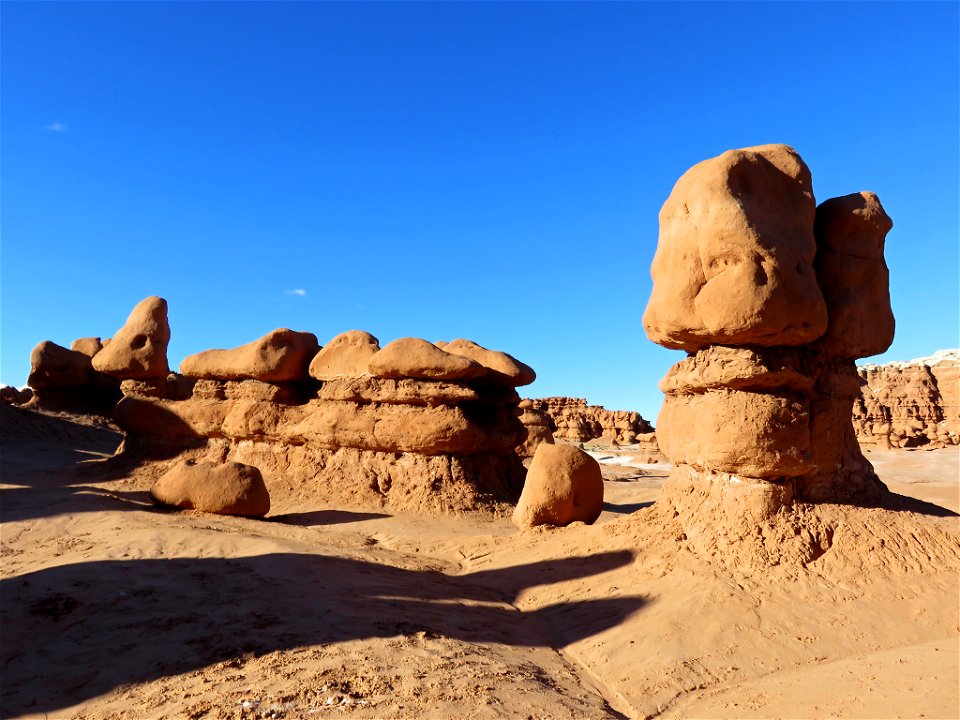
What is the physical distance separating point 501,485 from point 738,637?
8.21 m

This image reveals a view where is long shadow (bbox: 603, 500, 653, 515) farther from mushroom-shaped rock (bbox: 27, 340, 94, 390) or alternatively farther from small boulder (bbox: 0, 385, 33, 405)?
small boulder (bbox: 0, 385, 33, 405)

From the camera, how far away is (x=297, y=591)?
20.5 ft

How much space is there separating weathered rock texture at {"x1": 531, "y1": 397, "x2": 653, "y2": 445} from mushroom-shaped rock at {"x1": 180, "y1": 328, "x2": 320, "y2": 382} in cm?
2587

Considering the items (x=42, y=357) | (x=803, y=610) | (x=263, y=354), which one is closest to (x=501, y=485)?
(x=263, y=354)

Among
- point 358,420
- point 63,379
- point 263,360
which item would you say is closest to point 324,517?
point 358,420

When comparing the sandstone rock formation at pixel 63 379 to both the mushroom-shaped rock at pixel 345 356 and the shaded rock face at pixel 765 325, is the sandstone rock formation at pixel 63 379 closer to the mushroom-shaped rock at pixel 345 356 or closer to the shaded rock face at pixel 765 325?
the mushroom-shaped rock at pixel 345 356

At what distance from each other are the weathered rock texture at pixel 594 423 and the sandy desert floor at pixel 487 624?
3206 cm

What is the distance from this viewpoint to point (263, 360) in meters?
14.8

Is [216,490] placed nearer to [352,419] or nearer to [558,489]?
[352,419]

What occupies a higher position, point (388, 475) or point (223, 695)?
point (388, 475)

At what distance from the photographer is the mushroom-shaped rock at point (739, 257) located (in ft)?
21.4

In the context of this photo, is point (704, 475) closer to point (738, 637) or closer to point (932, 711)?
point (738, 637)

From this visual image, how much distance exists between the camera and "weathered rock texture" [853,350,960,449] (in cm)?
2947

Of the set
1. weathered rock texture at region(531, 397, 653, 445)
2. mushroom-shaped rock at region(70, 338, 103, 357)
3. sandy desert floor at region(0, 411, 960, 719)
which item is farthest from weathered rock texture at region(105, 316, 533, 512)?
weathered rock texture at region(531, 397, 653, 445)
